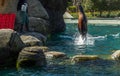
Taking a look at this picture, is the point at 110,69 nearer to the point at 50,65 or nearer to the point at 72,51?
the point at 50,65

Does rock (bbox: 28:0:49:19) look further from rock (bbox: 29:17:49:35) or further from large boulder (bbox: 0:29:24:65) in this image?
large boulder (bbox: 0:29:24:65)

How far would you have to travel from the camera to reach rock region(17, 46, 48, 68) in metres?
13.2

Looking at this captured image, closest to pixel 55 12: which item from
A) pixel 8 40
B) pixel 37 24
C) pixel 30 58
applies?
pixel 37 24

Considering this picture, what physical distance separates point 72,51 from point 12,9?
510cm

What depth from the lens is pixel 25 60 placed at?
13336mm

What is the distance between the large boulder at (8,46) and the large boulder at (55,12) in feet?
58.2

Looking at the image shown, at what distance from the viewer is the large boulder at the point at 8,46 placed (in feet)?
44.0

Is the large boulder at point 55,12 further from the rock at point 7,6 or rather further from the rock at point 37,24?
the rock at point 7,6

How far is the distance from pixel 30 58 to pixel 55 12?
20.7 metres

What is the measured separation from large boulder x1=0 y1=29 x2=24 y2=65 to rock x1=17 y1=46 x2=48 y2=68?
47cm

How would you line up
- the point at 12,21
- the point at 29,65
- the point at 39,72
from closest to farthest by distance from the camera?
the point at 39,72, the point at 29,65, the point at 12,21

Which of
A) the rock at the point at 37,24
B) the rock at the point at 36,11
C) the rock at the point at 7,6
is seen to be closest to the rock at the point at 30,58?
the rock at the point at 7,6

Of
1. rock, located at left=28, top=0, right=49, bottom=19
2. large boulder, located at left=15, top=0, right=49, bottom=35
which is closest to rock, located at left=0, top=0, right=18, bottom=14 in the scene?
large boulder, located at left=15, top=0, right=49, bottom=35

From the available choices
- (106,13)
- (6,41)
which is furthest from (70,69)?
(106,13)
